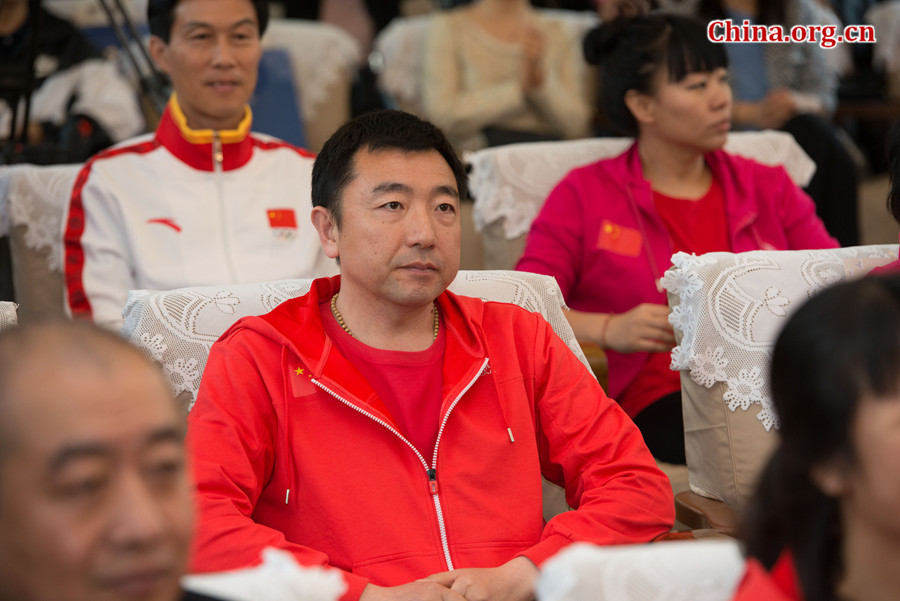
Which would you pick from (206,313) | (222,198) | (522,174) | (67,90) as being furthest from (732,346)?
(67,90)

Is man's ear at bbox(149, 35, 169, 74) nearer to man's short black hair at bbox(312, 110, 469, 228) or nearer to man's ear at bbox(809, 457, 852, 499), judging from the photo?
man's short black hair at bbox(312, 110, 469, 228)

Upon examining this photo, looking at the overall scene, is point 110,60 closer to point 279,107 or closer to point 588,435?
point 279,107

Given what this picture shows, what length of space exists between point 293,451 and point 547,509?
0.59 metres

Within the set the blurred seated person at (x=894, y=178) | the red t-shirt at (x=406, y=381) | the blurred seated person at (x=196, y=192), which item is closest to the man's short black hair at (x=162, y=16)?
the blurred seated person at (x=196, y=192)

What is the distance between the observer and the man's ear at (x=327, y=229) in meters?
1.84

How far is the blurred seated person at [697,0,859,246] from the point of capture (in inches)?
140

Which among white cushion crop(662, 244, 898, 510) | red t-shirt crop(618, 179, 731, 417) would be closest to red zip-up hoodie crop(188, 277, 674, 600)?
white cushion crop(662, 244, 898, 510)

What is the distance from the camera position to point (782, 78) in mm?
3953

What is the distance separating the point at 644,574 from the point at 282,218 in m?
1.83

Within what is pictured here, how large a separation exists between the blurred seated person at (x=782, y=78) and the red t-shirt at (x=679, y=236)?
1.01 meters

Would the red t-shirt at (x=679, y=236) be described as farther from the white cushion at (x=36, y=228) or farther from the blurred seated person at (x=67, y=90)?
the blurred seated person at (x=67, y=90)

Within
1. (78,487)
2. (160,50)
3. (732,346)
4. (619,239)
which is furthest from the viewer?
(160,50)

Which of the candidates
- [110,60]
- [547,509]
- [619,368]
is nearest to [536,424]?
[547,509]

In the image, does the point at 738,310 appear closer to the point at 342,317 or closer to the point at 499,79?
the point at 342,317
